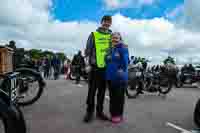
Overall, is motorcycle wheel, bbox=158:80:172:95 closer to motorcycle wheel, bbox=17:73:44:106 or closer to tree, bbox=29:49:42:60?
motorcycle wheel, bbox=17:73:44:106

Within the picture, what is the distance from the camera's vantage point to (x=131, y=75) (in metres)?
9.36

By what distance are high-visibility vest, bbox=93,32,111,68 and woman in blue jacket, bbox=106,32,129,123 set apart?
0.11 meters

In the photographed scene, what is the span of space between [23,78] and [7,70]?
371 millimetres

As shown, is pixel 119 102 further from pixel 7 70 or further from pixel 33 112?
pixel 7 70

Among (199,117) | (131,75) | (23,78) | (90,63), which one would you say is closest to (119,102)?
(90,63)

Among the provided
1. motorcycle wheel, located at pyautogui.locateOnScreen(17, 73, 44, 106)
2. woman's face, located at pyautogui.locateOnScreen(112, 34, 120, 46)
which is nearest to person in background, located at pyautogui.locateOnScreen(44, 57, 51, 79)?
motorcycle wheel, located at pyautogui.locateOnScreen(17, 73, 44, 106)

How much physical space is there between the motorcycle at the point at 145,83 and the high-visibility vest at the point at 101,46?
3.96 metres

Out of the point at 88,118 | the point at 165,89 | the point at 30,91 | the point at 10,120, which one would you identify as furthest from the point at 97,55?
the point at 165,89

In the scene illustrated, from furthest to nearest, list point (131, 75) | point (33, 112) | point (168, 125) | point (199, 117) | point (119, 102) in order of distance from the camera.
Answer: point (131, 75), point (33, 112), point (119, 102), point (168, 125), point (199, 117)

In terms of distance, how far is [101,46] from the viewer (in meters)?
5.34

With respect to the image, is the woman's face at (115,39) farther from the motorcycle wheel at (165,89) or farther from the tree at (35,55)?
the tree at (35,55)

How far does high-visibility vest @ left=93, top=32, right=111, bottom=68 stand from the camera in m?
5.28

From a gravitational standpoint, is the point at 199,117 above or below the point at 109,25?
below

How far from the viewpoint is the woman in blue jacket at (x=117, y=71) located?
5273 mm
